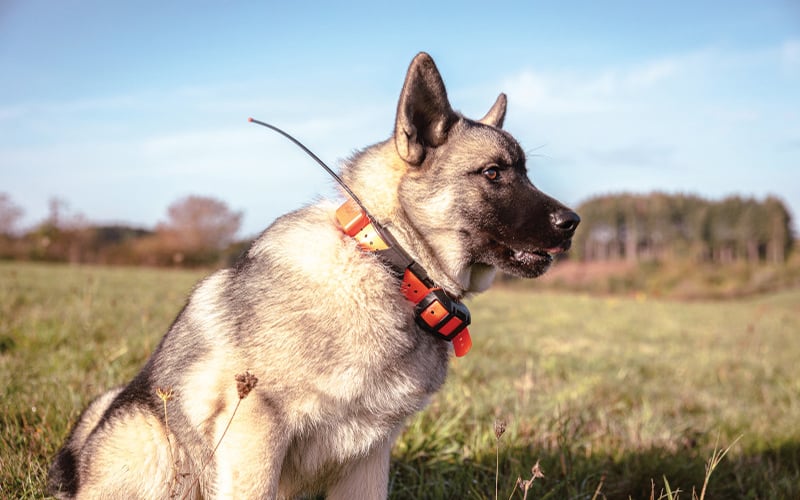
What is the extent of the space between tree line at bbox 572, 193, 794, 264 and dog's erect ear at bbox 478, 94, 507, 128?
6207 cm

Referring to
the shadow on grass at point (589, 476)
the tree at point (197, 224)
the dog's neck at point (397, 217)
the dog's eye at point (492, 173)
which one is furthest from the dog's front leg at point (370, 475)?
the tree at point (197, 224)

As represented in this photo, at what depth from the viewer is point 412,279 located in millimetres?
2639

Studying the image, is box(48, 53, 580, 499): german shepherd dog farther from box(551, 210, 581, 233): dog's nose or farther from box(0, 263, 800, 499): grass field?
box(0, 263, 800, 499): grass field

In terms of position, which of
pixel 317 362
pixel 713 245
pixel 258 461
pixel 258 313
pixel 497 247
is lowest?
pixel 713 245

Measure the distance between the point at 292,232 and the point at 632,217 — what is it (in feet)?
274

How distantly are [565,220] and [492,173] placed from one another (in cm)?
44

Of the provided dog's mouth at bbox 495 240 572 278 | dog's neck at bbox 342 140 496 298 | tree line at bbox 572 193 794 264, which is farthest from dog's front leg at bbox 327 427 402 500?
tree line at bbox 572 193 794 264

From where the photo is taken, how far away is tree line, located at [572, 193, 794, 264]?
68438 millimetres

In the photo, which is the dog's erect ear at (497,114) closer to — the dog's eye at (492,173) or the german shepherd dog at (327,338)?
the german shepherd dog at (327,338)

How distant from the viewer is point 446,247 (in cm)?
283

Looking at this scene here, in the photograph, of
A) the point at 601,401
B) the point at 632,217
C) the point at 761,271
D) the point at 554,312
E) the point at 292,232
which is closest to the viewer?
the point at 292,232

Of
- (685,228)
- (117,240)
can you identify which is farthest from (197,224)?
(685,228)

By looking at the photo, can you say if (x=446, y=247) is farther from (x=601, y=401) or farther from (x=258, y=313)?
(x=601, y=401)

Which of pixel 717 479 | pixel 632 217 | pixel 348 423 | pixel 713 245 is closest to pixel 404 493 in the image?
pixel 348 423
